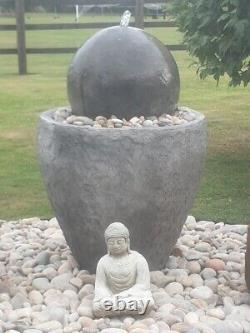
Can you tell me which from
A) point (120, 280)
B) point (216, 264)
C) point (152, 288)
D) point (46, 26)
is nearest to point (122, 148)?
point (120, 280)

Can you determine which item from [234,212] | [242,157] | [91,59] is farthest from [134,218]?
[242,157]

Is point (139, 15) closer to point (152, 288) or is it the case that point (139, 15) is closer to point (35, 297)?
point (152, 288)

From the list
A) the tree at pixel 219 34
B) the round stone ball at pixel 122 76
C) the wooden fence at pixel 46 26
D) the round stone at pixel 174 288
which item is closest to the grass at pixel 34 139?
the wooden fence at pixel 46 26

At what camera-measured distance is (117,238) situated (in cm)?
395

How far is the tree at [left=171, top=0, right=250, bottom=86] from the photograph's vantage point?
6.48 meters

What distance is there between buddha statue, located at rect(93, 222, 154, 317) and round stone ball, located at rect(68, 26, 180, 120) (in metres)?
0.81

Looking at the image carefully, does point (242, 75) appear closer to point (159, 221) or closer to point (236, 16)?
point (236, 16)

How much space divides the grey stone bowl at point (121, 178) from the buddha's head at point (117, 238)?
0.30m

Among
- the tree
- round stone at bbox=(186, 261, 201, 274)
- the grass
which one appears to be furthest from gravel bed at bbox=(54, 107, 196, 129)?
the tree

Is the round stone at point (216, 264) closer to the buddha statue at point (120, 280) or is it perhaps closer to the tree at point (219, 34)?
the buddha statue at point (120, 280)

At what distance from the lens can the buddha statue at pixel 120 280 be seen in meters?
3.90

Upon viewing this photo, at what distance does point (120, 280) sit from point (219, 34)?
11.8 feet

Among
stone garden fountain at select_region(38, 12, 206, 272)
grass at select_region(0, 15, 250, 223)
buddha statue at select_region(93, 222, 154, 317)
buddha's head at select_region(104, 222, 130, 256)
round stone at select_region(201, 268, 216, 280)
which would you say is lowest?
grass at select_region(0, 15, 250, 223)

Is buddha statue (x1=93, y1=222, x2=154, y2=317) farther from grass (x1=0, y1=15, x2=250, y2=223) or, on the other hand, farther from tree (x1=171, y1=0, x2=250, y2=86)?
tree (x1=171, y1=0, x2=250, y2=86)
